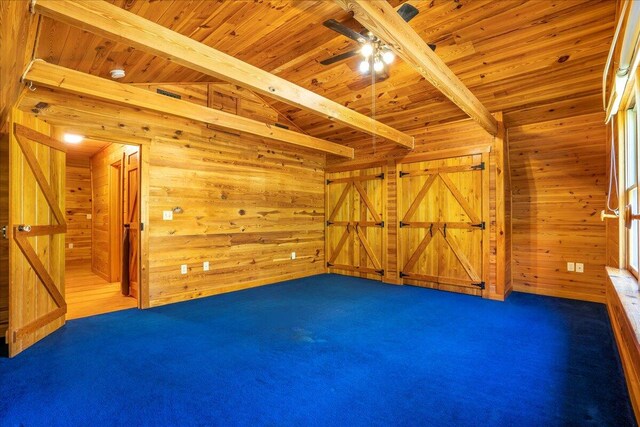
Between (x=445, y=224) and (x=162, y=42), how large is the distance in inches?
163

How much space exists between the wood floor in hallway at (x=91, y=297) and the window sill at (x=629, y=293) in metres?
4.58

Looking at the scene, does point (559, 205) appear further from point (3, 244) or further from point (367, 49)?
point (3, 244)

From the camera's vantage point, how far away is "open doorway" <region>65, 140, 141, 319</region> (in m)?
4.30

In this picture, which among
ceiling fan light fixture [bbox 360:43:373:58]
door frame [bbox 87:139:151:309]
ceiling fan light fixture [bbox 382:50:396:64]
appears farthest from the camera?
door frame [bbox 87:139:151:309]

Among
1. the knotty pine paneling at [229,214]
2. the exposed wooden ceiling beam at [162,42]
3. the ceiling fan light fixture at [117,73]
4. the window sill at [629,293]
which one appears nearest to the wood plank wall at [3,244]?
the ceiling fan light fixture at [117,73]

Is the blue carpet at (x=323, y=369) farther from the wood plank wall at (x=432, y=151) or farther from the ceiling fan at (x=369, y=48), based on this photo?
the ceiling fan at (x=369, y=48)

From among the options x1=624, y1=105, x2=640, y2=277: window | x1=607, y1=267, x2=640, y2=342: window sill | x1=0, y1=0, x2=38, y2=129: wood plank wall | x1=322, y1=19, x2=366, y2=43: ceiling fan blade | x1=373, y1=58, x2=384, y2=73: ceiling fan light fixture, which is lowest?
x1=607, y1=267, x2=640, y2=342: window sill

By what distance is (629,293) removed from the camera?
2.11 meters

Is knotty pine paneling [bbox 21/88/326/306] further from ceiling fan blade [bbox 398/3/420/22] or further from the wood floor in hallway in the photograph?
ceiling fan blade [bbox 398/3/420/22]

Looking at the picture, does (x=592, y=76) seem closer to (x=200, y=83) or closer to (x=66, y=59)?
(x=200, y=83)

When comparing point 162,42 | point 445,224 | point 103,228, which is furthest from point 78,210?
point 445,224

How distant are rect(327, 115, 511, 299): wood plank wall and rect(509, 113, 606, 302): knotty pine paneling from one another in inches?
A: 13.8

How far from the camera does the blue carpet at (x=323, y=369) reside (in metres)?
1.77

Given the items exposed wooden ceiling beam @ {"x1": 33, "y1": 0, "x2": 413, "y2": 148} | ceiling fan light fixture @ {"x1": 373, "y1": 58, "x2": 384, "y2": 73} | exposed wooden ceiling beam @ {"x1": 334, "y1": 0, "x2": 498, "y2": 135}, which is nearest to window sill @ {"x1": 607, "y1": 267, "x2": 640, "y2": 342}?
exposed wooden ceiling beam @ {"x1": 334, "y1": 0, "x2": 498, "y2": 135}
